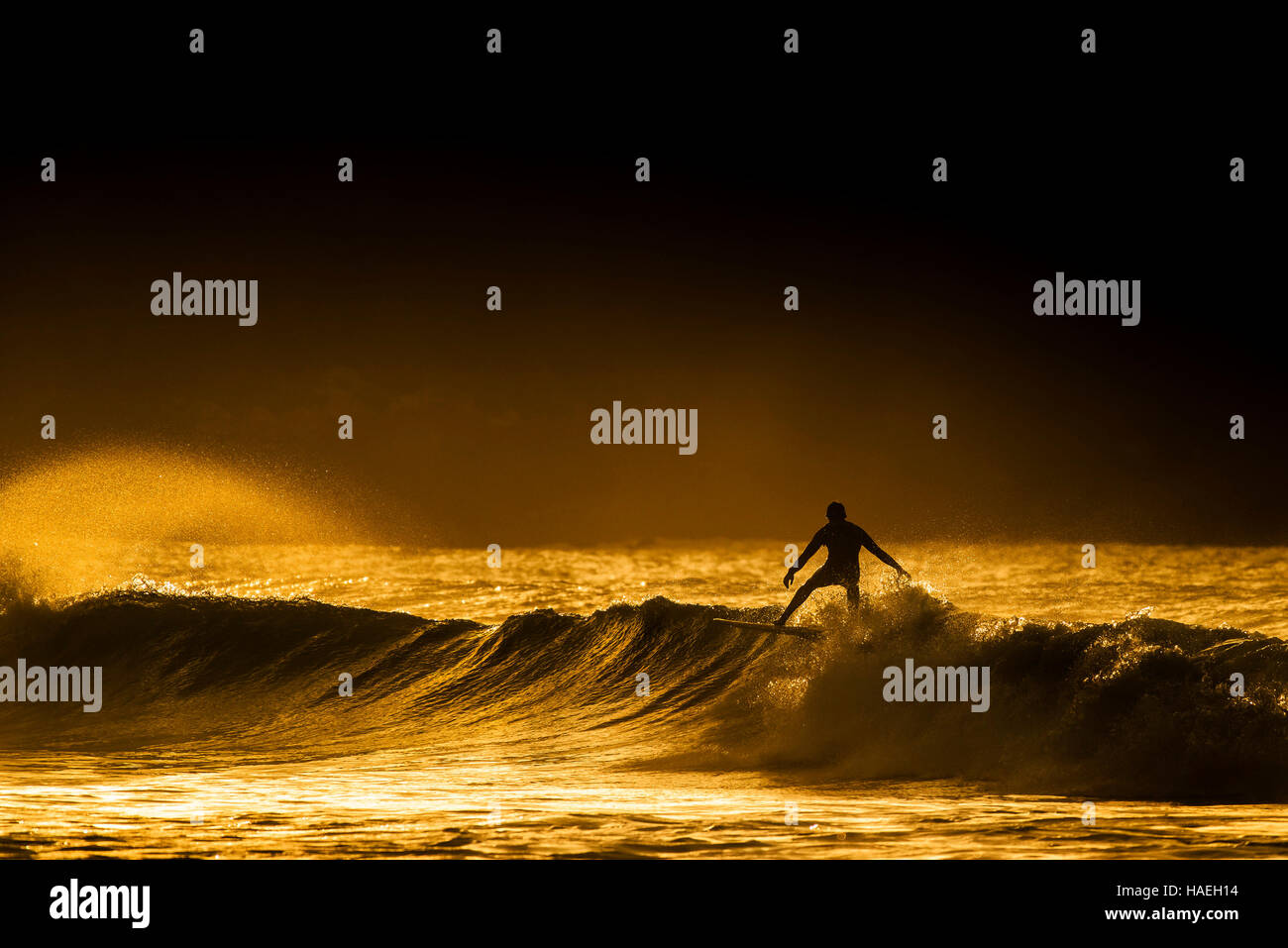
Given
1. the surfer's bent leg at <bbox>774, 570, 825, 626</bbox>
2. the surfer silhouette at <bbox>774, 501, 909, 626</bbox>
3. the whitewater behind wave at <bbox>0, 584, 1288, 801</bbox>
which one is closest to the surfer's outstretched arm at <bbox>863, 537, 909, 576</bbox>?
the surfer silhouette at <bbox>774, 501, 909, 626</bbox>

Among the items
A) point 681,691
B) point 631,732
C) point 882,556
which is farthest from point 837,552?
point 681,691

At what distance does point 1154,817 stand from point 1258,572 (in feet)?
107

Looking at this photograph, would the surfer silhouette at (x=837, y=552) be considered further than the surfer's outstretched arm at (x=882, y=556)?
Yes

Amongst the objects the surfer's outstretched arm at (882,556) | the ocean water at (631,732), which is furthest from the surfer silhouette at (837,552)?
the ocean water at (631,732)

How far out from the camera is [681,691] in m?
17.0

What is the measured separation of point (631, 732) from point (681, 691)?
1471 millimetres

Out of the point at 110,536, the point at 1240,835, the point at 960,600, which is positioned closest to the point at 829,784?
the point at 1240,835

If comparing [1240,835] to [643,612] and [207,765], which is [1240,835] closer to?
[207,765]

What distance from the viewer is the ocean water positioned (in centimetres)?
880

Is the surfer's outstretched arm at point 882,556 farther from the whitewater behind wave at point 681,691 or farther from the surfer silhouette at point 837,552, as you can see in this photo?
the whitewater behind wave at point 681,691

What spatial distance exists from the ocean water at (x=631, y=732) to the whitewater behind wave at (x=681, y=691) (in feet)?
0.13

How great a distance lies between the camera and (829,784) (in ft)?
39.0

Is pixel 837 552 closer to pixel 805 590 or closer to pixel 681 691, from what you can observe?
pixel 805 590

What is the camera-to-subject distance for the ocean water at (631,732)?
8.80 meters
